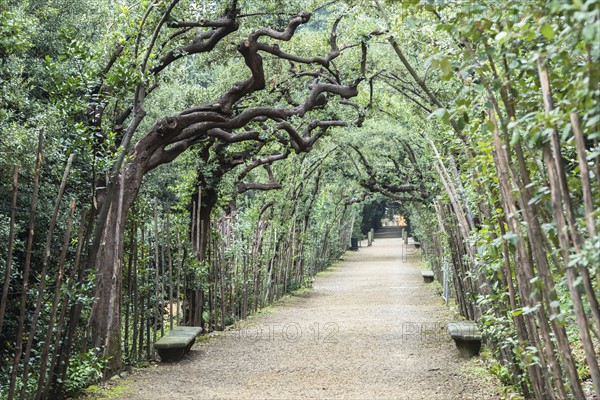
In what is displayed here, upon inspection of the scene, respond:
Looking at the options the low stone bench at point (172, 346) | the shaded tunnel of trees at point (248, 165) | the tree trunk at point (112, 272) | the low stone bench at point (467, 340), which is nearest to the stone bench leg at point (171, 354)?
the low stone bench at point (172, 346)

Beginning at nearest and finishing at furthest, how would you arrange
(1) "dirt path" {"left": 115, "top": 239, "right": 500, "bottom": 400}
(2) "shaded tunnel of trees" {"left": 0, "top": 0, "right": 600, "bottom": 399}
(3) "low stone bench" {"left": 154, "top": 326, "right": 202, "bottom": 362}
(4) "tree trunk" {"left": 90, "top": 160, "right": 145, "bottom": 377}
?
(2) "shaded tunnel of trees" {"left": 0, "top": 0, "right": 600, "bottom": 399} < (1) "dirt path" {"left": 115, "top": 239, "right": 500, "bottom": 400} < (4) "tree trunk" {"left": 90, "top": 160, "right": 145, "bottom": 377} < (3) "low stone bench" {"left": 154, "top": 326, "right": 202, "bottom": 362}

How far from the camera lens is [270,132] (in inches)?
348

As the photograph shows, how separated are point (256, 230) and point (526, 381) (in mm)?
8259

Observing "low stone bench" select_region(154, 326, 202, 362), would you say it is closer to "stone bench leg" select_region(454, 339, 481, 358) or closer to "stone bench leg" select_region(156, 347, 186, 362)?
"stone bench leg" select_region(156, 347, 186, 362)

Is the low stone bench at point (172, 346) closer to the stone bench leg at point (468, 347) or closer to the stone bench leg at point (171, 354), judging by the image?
the stone bench leg at point (171, 354)

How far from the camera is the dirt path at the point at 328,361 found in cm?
620

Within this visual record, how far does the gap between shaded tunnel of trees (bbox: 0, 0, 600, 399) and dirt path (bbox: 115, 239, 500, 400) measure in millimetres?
457

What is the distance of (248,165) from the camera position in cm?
1162

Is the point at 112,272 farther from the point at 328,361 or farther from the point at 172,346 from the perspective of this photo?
the point at 328,361

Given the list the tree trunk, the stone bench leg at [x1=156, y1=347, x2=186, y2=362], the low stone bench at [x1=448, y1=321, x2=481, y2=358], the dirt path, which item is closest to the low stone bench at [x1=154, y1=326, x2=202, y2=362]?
the stone bench leg at [x1=156, y1=347, x2=186, y2=362]

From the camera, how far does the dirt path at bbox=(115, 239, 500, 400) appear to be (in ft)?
20.4

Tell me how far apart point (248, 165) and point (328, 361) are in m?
4.66

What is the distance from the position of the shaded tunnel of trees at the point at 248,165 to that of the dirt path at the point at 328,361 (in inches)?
18.0

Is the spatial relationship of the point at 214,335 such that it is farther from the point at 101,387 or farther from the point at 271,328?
the point at 101,387
